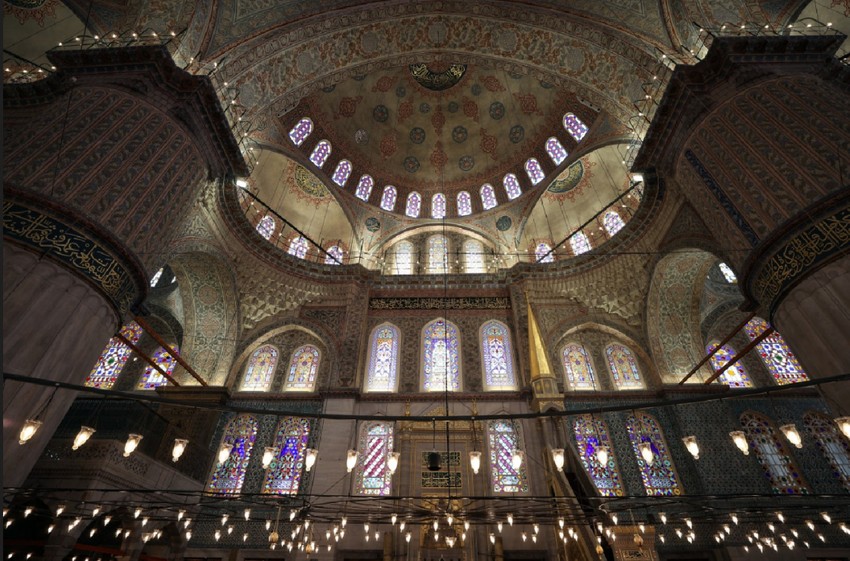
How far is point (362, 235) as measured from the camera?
16.4 meters

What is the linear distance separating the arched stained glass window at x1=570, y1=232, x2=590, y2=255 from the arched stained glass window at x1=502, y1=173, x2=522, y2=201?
2.70m

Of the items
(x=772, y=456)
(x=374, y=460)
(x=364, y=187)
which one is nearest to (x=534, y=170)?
(x=364, y=187)

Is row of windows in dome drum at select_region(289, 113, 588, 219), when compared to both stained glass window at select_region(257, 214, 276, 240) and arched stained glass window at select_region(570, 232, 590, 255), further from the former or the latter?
stained glass window at select_region(257, 214, 276, 240)

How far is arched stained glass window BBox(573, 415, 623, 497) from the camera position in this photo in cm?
1144

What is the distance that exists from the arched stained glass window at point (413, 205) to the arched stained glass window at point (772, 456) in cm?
1249

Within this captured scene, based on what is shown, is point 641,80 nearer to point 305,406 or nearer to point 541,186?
point 541,186

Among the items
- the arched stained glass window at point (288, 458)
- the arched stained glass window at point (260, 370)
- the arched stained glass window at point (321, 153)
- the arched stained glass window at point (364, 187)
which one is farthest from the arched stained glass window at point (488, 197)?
the arched stained glass window at point (288, 458)

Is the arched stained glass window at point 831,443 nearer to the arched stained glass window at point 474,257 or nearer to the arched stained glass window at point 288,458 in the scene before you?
the arched stained glass window at point 474,257

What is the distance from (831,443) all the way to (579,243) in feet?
28.4

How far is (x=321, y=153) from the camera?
16.4 m

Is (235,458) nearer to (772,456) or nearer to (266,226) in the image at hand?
(266,226)

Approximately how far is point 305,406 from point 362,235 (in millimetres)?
6443

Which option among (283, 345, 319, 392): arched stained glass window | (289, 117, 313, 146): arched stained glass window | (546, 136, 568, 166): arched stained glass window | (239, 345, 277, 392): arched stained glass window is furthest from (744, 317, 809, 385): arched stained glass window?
(289, 117, 313, 146): arched stained glass window

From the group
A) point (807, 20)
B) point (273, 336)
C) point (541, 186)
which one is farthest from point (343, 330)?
point (807, 20)
